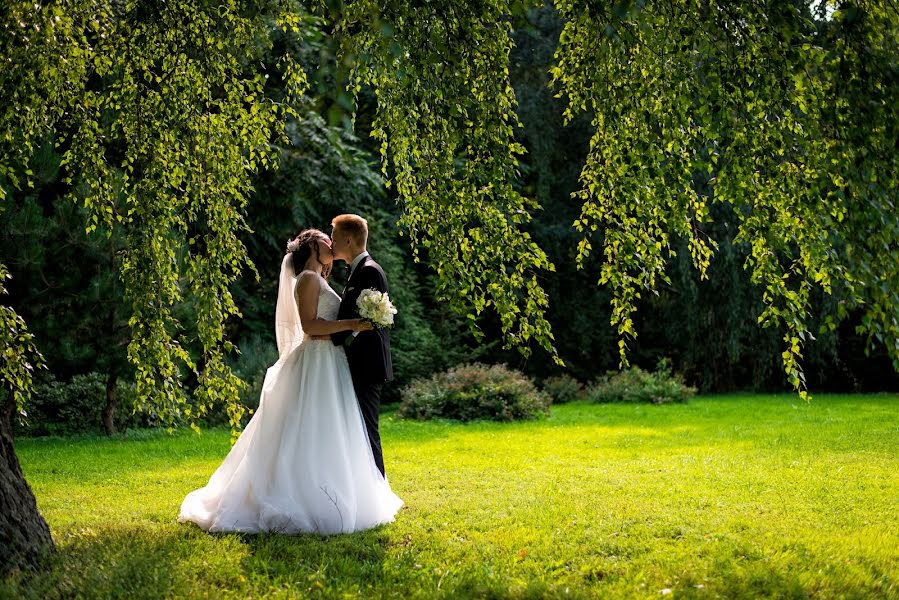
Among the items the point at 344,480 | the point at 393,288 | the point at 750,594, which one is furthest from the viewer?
the point at 393,288

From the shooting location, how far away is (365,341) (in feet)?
19.7

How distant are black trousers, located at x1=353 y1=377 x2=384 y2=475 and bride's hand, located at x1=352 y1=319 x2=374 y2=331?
39 cm

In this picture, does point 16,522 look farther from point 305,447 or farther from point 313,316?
point 313,316

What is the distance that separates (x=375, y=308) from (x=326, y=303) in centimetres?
47

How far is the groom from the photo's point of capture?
600 centimetres

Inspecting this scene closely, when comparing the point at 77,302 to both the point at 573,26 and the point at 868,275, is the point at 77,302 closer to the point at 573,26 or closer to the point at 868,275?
the point at 573,26

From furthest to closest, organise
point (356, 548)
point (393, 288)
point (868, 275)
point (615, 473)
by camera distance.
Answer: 1. point (393, 288)
2. point (615, 473)
3. point (356, 548)
4. point (868, 275)

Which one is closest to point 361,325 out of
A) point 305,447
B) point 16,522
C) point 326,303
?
point 326,303

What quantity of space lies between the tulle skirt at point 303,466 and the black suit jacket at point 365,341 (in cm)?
8

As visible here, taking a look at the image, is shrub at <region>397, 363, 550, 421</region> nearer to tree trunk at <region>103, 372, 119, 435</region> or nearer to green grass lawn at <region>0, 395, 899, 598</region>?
green grass lawn at <region>0, 395, 899, 598</region>

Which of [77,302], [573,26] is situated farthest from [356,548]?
[77,302]

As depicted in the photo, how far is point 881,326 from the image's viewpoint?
3533 mm

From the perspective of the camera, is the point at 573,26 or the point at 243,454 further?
the point at 243,454

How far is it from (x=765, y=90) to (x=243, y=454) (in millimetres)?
3985
